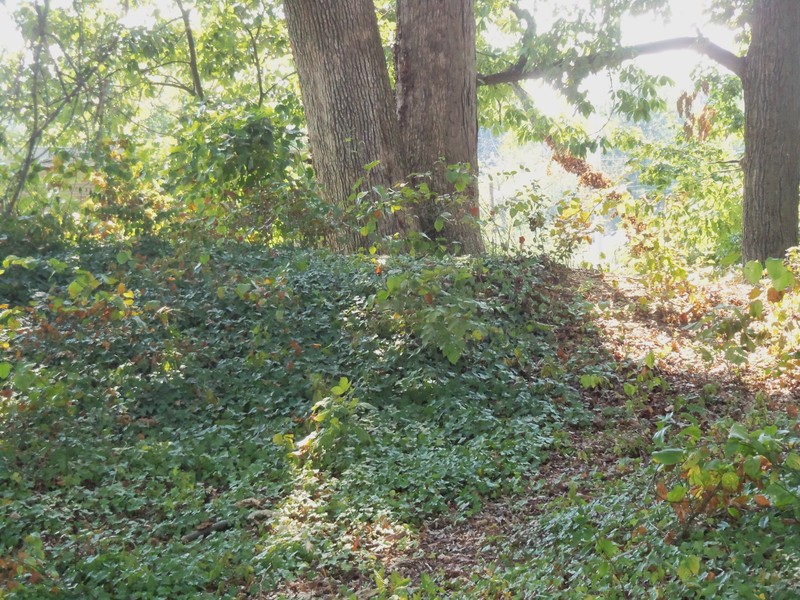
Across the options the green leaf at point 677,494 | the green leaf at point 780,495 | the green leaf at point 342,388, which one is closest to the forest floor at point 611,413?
the green leaf at point 780,495

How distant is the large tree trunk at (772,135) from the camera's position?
10.2 metres

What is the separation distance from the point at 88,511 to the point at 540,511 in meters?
2.85

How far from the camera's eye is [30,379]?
5.53 metres

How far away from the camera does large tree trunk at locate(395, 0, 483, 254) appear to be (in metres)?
9.47

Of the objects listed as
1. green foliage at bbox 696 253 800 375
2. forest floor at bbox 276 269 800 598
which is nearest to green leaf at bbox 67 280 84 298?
forest floor at bbox 276 269 800 598

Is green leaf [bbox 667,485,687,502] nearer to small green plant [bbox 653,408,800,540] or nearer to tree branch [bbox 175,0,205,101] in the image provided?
small green plant [bbox 653,408,800,540]

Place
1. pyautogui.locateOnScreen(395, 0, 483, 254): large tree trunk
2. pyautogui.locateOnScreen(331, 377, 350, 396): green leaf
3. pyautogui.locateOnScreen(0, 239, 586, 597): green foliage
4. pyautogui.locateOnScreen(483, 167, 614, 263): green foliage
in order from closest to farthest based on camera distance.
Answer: pyautogui.locateOnScreen(0, 239, 586, 597): green foliage → pyautogui.locateOnScreen(331, 377, 350, 396): green leaf → pyautogui.locateOnScreen(483, 167, 614, 263): green foliage → pyautogui.locateOnScreen(395, 0, 483, 254): large tree trunk

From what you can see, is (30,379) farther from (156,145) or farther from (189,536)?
(156,145)

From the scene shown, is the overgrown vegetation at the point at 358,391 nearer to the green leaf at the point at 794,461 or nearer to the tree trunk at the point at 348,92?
the green leaf at the point at 794,461

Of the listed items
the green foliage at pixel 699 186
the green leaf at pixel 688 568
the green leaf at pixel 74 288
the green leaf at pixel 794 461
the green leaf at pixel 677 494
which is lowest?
the green foliage at pixel 699 186

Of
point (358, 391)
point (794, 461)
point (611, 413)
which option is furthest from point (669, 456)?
point (358, 391)

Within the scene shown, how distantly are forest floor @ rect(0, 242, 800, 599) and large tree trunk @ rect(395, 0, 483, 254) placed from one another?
6.04ft

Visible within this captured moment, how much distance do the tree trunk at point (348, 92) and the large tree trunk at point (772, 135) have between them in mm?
4770

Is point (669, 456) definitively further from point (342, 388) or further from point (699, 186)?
point (699, 186)
